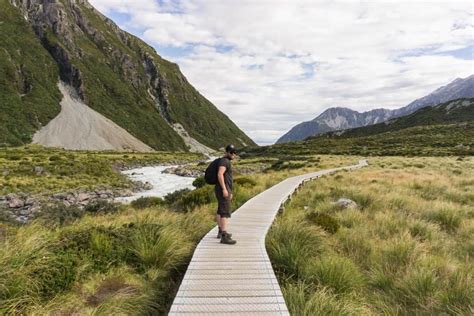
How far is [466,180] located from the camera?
68.9ft

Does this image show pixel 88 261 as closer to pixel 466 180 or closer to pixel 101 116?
pixel 466 180

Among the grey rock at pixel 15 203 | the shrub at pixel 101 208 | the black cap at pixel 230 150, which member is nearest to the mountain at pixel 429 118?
the shrub at pixel 101 208

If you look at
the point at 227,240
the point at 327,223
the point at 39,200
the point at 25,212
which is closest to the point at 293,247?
the point at 227,240

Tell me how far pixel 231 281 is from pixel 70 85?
167 metres

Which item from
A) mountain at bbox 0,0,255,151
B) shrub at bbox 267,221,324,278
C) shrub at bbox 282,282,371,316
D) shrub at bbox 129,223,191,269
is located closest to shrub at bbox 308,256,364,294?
shrub at bbox 267,221,324,278

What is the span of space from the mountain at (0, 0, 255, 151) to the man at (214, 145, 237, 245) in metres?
106

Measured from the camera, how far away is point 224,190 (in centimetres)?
Answer: 770

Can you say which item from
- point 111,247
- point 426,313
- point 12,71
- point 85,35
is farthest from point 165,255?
point 85,35

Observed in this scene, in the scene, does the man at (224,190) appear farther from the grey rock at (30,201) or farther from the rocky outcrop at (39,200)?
the grey rock at (30,201)

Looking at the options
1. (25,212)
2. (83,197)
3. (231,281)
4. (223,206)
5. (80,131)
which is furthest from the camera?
(80,131)

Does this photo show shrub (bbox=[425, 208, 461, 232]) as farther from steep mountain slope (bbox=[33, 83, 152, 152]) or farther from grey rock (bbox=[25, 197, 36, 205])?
steep mountain slope (bbox=[33, 83, 152, 152])

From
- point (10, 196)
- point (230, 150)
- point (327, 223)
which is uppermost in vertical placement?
point (230, 150)

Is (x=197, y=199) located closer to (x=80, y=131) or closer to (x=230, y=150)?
(x=230, y=150)

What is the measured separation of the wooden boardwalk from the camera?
183 inches
